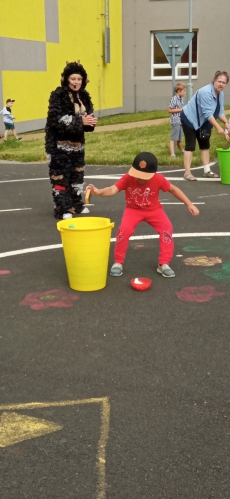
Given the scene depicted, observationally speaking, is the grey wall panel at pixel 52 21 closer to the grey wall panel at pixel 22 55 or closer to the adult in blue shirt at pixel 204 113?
the grey wall panel at pixel 22 55

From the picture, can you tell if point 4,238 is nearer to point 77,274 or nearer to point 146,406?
point 77,274

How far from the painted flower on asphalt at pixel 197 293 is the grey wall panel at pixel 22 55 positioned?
15.5 meters

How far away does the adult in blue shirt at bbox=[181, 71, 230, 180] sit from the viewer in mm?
9312

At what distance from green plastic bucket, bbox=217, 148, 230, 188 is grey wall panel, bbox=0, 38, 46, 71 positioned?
1131 cm

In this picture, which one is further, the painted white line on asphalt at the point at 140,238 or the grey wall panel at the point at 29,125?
the grey wall panel at the point at 29,125

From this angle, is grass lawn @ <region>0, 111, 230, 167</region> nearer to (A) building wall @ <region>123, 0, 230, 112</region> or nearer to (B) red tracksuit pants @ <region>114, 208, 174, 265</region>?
(B) red tracksuit pants @ <region>114, 208, 174, 265</region>

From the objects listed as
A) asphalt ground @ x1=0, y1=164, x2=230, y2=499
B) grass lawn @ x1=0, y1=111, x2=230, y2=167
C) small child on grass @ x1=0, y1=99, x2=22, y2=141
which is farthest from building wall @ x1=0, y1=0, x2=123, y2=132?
asphalt ground @ x1=0, y1=164, x2=230, y2=499

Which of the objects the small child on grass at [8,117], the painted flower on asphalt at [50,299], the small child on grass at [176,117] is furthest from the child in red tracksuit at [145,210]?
the small child on grass at [8,117]

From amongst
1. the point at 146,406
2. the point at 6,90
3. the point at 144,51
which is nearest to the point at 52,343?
the point at 146,406

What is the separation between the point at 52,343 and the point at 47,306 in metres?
0.68

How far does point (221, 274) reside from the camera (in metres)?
5.23

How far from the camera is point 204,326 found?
4.15 metres

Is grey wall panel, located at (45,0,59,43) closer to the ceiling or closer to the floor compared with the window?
closer to the ceiling

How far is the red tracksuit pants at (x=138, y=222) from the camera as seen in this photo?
5.28 meters
